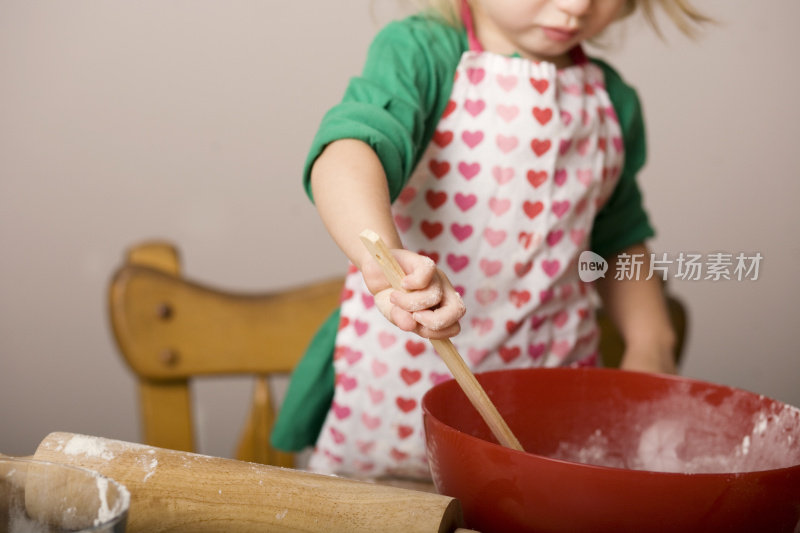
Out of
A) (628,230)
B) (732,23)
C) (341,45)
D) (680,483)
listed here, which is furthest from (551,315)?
(732,23)

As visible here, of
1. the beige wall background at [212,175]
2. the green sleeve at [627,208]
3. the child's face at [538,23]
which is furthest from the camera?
the beige wall background at [212,175]

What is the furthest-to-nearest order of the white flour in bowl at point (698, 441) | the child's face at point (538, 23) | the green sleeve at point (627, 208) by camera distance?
1. the green sleeve at point (627, 208)
2. the child's face at point (538, 23)
3. the white flour in bowl at point (698, 441)

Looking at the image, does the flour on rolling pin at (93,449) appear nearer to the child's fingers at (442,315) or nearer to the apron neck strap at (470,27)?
the child's fingers at (442,315)

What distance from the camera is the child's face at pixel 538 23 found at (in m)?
0.48

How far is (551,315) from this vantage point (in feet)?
1.82

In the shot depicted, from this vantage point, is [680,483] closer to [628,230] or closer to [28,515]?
[28,515]

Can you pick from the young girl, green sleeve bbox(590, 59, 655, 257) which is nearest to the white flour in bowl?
the young girl

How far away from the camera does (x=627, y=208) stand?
0.61 meters

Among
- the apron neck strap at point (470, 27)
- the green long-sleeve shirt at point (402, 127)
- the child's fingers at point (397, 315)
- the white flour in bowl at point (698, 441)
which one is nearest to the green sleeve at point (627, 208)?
the green long-sleeve shirt at point (402, 127)

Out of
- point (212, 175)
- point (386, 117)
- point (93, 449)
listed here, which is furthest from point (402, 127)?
point (212, 175)

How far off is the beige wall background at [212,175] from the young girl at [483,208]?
0.42 metres

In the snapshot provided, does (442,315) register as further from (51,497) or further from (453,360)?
(51,497)

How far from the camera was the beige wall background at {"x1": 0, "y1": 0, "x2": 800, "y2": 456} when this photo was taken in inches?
37.6

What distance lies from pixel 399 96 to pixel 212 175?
1.90 ft
